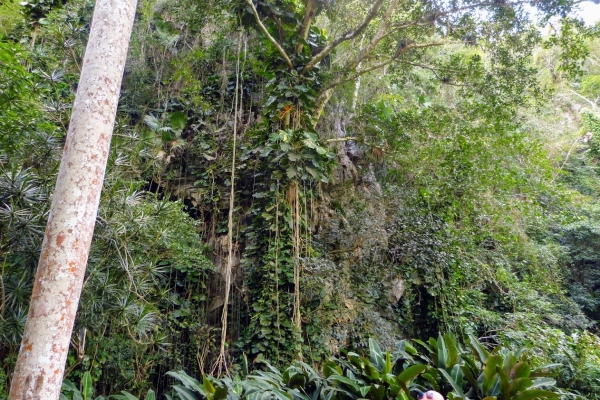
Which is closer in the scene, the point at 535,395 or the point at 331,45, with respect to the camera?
the point at 535,395

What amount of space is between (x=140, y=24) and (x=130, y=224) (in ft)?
17.0

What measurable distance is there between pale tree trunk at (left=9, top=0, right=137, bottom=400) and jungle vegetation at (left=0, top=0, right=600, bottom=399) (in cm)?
69

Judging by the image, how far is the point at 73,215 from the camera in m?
1.94

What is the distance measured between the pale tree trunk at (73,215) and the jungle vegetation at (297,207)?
0.69m

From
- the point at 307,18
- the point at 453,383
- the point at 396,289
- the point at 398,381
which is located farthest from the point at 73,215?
the point at 396,289

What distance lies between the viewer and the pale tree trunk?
1.75 metres

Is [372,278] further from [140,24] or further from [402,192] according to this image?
[140,24]

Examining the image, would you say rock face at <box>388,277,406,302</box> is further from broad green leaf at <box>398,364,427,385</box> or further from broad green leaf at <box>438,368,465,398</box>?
broad green leaf at <box>398,364,427,385</box>

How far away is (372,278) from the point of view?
5.63 m

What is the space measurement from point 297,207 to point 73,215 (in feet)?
10.2

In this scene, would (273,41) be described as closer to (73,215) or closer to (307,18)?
(307,18)

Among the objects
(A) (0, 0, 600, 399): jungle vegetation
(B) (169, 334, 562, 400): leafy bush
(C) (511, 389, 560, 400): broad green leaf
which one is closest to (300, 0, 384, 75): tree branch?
(A) (0, 0, 600, 399): jungle vegetation

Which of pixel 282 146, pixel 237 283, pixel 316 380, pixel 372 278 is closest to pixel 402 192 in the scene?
pixel 372 278

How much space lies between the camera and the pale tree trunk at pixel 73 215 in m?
1.75
